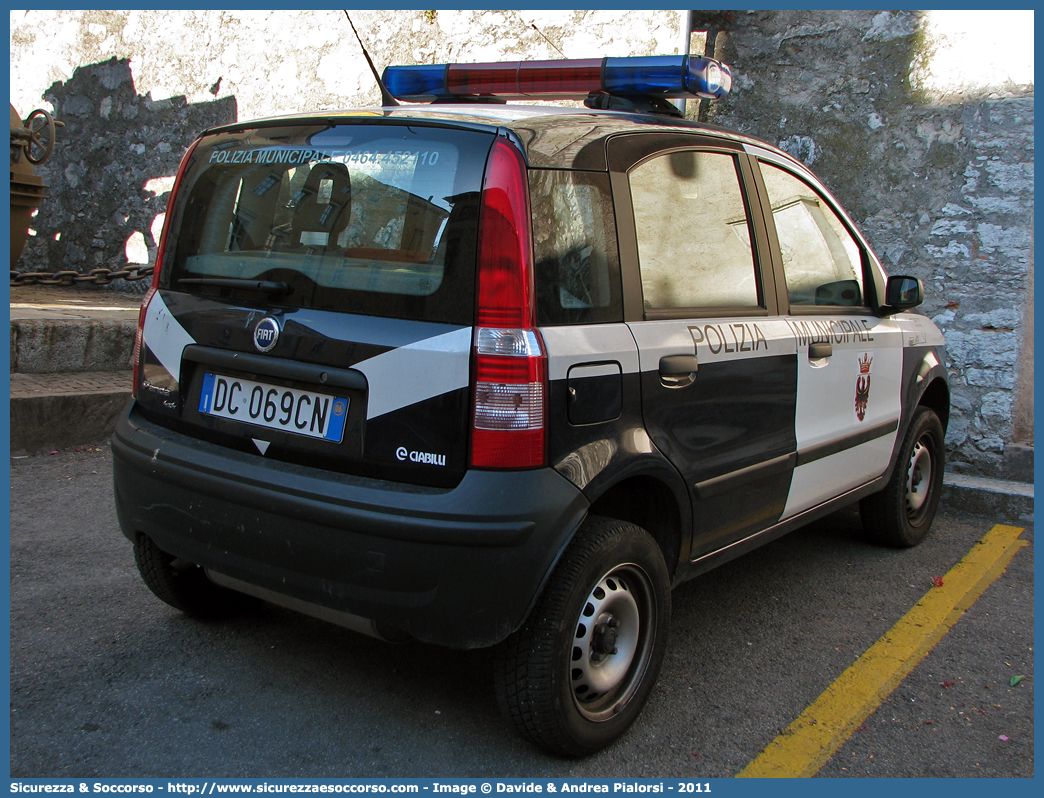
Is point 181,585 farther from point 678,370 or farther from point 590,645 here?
point 678,370

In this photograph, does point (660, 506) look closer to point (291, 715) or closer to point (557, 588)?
point (557, 588)

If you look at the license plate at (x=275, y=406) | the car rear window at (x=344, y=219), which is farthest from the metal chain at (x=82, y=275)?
the license plate at (x=275, y=406)

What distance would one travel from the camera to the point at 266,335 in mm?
2312

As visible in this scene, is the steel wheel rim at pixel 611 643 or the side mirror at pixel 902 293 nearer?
the steel wheel rim at pixel 611 643

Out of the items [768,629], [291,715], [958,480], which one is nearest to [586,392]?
[291,715]

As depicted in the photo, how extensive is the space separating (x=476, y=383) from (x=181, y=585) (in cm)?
151

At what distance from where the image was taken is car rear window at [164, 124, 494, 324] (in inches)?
84.9

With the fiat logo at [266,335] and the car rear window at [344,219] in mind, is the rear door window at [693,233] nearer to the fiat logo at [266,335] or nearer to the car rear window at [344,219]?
the car rear window at [344,219]

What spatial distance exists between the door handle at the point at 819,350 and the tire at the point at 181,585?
2.21 meters

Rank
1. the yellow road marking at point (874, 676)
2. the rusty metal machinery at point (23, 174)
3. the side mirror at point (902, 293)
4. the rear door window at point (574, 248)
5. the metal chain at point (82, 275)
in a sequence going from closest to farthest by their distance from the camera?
1. the rear door window at point (574, 248)
2. the yellow road marking at point (874, 676)
3. the side mirror at point (902, 293)
4. the rusty metal machinery at point (23, 174)
5. the metal chain at point (82, 275)

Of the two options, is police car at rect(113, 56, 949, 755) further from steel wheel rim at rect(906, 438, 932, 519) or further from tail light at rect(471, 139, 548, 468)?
steel wheel rim at rect(906, 438, 932, 519)

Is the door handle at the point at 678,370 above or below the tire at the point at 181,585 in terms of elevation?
above

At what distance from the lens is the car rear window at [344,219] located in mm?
2156

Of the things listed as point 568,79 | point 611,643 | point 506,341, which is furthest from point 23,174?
point 611,643
